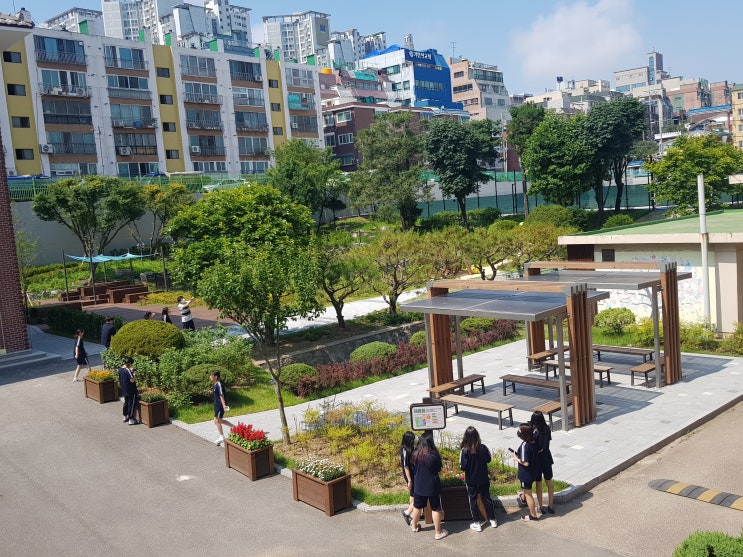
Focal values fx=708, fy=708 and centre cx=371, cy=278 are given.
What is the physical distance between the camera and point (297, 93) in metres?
69.9

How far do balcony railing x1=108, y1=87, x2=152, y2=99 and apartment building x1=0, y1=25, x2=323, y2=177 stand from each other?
8 centimetres

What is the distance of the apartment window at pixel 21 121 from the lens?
165 feet

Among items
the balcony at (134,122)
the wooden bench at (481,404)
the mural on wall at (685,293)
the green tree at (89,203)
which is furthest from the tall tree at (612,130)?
the wooden bench at (481,404)

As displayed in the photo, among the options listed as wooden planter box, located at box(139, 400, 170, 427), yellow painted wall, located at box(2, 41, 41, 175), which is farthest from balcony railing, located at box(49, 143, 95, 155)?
wooden planter box, located at box(139, 400, 170, 427)

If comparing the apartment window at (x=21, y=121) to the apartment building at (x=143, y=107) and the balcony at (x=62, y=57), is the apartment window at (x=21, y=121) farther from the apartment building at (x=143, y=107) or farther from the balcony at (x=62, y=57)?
the balcony at (x=62, y=57)

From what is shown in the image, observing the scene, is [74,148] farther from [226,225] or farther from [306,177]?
[226,225]

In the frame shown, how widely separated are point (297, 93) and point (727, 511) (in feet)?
214

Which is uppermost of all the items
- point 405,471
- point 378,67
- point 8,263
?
point 378,67

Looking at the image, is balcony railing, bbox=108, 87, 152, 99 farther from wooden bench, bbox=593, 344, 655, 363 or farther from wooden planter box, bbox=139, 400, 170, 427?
wooden bench, bbox=593, 344, 655, 363

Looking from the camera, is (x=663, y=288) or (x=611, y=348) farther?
(x=611, y=348)

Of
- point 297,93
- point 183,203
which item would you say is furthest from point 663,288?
point 297,93

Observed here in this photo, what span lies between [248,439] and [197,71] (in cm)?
5525

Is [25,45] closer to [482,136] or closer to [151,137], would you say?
[151,137]

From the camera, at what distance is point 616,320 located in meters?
21.2
